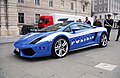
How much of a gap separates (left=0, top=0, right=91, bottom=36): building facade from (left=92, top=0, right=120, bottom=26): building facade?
24209 mm

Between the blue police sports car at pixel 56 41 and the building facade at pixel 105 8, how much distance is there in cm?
5422

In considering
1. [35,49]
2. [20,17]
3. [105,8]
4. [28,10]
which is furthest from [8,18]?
[105,8]

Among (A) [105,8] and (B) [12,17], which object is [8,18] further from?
(A) [105,8]

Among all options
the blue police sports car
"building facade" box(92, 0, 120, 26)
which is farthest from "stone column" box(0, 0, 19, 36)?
"building facade" box(92, 0, 120, 26)

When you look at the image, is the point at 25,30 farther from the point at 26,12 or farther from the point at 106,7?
the point at 106,7

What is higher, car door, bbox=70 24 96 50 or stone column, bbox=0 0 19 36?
stone column, bbox=0 0 19 36

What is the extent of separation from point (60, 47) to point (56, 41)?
0.29 metres

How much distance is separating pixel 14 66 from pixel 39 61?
0.81 meters

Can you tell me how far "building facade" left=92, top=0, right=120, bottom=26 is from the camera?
58.2m

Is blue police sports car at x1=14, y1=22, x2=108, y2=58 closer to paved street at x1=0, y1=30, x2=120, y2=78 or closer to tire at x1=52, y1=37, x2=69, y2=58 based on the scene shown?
tire at x1=52, y1=37, x2=69, y2=58

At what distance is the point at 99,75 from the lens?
11.8ft

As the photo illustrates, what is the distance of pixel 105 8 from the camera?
59531 mm

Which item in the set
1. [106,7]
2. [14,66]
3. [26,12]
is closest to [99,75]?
[14,66]

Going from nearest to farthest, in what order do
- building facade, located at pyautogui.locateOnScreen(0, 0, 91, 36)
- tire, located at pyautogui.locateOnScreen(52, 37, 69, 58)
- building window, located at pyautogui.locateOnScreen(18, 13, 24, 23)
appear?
tire, located at pyautogui.locateOnScreen(52, 37, 69, 58), building facade, located at pyautogui.locateOnScreen(0, 0, 91, 36), building window, located at pyautogui.locateOnScreen(18, 13, 24, 23)
